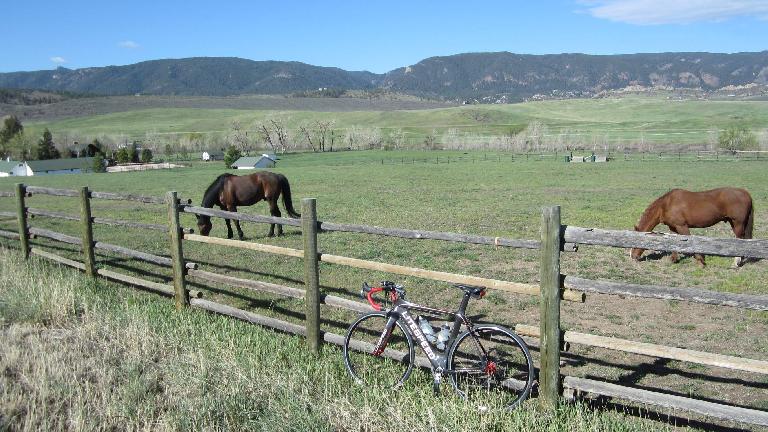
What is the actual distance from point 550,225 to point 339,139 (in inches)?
4731

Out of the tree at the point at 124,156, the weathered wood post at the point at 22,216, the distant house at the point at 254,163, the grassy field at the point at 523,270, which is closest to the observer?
the grassy field at the point at 523,270

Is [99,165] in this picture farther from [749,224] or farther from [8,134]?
[749,224]

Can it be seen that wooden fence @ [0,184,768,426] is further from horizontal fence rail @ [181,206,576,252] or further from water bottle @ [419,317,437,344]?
water bottle @ [419,317,437,344]

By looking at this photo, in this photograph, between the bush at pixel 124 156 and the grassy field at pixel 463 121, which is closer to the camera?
the bush at pixel 124 156

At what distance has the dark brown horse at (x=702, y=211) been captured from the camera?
40.0ft

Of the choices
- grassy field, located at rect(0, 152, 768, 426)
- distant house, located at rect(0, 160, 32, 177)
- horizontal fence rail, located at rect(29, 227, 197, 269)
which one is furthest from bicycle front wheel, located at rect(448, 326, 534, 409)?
distant house, located at rect(0, 160, 32, 177)

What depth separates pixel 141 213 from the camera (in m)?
22.2

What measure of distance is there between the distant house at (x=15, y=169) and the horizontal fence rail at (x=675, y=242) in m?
82.2

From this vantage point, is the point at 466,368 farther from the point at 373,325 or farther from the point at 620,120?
the point at 620,120

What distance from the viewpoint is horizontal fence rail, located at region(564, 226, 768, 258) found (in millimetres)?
4250

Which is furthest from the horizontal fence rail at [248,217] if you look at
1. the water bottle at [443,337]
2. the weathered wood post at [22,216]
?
the weathered wood post at [22,216]

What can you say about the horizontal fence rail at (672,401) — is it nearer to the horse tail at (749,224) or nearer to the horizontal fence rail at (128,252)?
the horizontal fence rail at (128,252)

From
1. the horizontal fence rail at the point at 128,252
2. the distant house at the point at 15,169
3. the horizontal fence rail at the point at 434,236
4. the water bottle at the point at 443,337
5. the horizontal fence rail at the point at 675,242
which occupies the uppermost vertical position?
the horizontal fence rail at the point at 675,242

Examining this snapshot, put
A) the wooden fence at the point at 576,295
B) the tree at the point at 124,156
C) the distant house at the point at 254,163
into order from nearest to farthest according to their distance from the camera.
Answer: the wooden fence at the point at 576,295 → the distant house at the point at 254,163 → the tree at the point at 124,156
